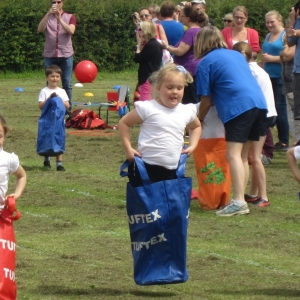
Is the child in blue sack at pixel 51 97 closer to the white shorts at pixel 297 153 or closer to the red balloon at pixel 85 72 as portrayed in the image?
the white shorts at pixel 297 153

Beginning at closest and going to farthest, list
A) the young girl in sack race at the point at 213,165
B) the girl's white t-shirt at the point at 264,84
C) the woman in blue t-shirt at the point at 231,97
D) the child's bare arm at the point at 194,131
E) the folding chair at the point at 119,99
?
the child's bare arm at the point at 194,131 < the woman in blue t-shirt at the point at 231,97 < the young girl in sack race at the point at 213,165 < the girl's white t-shirt at the point at 264,84 < the folding chair at the point at 119,99

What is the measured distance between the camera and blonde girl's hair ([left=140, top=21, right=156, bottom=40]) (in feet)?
45.8

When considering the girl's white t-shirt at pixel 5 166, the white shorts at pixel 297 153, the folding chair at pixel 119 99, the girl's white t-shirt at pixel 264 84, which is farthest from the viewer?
the folding chair at pixel 119 99

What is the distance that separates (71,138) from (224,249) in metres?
7.86

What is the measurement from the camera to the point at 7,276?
18.4 ft

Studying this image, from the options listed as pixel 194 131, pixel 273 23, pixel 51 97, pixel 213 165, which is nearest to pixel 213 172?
pixel 213 165

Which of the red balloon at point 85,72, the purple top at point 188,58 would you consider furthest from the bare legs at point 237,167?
the red balloon at point 85,72

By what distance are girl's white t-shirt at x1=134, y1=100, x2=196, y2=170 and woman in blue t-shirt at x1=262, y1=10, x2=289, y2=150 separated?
23.1 feet

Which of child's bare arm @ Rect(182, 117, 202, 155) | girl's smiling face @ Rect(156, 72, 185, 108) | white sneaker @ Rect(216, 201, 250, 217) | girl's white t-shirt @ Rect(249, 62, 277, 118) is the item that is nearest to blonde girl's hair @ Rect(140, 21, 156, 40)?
girl's white t-shirt @ Rect(249, 62, 277, 118)

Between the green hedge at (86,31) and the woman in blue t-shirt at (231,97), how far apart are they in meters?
21.2

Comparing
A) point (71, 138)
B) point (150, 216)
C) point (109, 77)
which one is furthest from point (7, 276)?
point (109, 77)

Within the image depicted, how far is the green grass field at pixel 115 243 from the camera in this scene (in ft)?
21.2

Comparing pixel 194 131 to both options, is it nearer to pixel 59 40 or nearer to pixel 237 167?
pixel 237 167

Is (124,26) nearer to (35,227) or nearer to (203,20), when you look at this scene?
(203,20)
